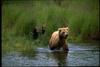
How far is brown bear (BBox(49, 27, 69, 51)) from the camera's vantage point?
850 centimetres

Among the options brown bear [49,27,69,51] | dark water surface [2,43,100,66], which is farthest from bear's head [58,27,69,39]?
dark water surface [2,43,100,66]

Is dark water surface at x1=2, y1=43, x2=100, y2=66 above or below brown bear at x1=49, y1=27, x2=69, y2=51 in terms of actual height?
below

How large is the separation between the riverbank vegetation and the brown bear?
0.22m

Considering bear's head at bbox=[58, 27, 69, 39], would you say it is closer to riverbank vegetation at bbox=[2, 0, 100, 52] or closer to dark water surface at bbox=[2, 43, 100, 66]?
dark water surface at bbox=[2, 43, 100, 66]

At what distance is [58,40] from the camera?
8680 mm

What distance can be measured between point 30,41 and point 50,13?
1.38 metres

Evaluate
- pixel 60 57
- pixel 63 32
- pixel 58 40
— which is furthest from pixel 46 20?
pixel 60 57

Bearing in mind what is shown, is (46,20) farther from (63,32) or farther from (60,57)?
(60,57)

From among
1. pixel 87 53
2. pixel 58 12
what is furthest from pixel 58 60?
pixel 58 12

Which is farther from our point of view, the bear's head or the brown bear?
the brown bear

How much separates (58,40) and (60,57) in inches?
29.8

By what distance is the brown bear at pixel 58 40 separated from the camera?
27.9 feet

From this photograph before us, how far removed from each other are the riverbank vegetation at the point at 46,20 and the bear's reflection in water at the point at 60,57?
516 mm

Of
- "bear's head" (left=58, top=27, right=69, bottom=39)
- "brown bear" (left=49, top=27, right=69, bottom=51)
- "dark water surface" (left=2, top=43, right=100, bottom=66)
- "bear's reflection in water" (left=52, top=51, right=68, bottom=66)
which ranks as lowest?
"bear's reflection in water" (left=52, top=51, right=68, bottom=66)
